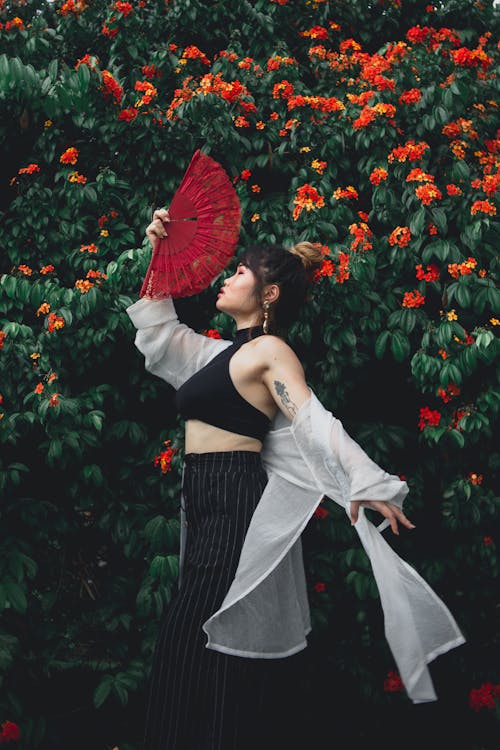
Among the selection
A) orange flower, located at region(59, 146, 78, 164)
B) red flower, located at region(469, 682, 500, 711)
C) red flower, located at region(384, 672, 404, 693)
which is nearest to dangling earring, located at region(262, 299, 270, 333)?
orange flower, located at region(59, 146, 78, 164)

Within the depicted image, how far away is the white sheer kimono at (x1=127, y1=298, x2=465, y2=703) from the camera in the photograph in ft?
→ 5.89

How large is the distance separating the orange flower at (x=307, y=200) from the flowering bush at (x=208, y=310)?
0.01 meters

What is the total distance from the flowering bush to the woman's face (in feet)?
1.89

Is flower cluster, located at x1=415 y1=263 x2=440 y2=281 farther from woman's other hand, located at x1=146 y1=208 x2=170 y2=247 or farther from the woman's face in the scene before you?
woman's other hand, located at x1=146 y1=208 x2=170 y2=247

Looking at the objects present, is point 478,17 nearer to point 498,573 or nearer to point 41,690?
point 498,573

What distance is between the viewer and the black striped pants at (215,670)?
1.88 meters

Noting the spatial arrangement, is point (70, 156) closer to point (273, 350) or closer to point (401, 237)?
point (401, 237)

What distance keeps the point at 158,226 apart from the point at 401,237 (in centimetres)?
102

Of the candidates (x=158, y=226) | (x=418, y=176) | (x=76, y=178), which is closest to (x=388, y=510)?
(x=158, y=226)

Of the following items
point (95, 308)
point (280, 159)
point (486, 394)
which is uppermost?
point (280, 159)

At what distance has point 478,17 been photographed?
3684mm

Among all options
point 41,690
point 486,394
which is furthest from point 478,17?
point 41,690

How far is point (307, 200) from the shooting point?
2.80 metres

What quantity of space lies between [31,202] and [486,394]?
185 centimetres
